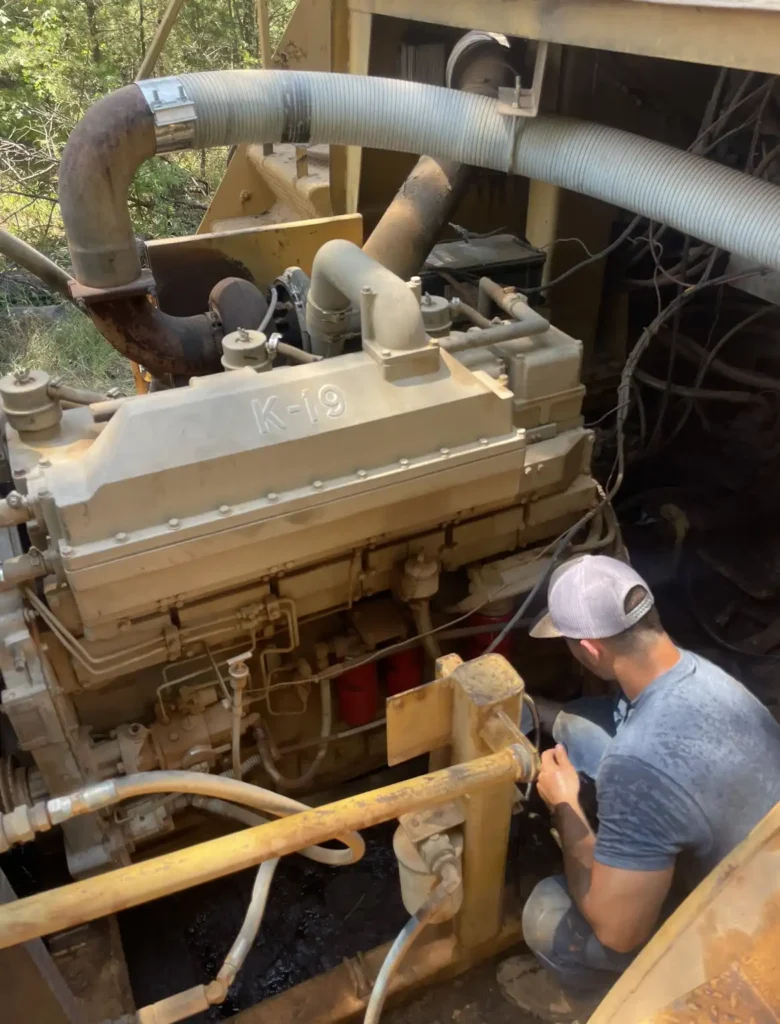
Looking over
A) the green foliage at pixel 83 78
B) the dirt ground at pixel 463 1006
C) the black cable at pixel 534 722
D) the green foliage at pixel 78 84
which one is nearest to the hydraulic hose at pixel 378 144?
the black cable at pixel 534 722

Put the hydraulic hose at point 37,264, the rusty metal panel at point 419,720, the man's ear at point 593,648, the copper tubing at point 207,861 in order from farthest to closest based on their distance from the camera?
1. the hydraulic hose at point 37,264
2. the man's ear at point 593,648
3. the rusty metal panel at point 419,720
4. the copper tubing at point 207,861

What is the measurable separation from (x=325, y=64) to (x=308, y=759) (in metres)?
2.88

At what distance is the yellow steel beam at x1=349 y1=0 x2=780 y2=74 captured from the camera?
1.67 metres

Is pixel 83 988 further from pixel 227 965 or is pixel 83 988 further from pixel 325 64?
pixel 325 64

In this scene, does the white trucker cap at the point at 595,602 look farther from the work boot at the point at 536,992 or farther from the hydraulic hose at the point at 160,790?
the work boot at the point at 536,992

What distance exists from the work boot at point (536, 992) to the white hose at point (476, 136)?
1.82 m

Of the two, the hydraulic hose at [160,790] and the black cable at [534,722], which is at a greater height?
the hydraulic hose at [160,790]

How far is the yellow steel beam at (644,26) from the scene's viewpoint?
5.46ft

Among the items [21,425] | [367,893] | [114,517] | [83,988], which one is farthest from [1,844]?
[367,893]

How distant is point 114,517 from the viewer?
1692 millimetres

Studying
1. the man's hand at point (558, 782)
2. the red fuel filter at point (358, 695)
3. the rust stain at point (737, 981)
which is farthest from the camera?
the red fuel filter at point (358, 695)

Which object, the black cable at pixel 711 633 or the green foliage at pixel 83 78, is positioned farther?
the green foliage at pixel 83 78

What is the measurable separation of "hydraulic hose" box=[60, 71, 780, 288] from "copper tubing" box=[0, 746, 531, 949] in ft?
4.85

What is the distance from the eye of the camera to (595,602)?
66.1 inches
